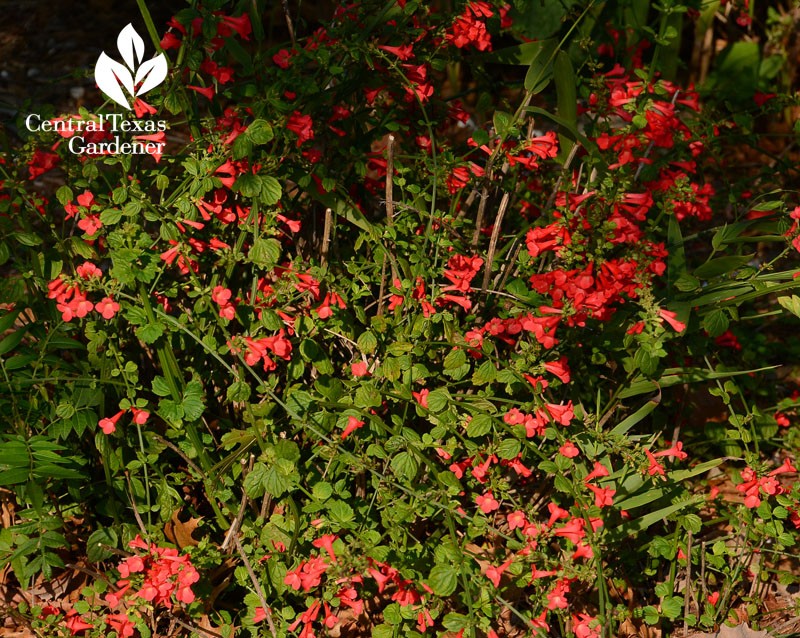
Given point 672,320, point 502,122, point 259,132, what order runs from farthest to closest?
point 502,122, point 672,320, point 259,132

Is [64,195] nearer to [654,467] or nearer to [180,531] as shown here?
[180,531]

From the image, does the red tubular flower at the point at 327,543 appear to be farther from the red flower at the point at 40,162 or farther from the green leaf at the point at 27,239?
the red flower at the point at 40,162

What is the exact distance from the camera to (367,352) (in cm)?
200

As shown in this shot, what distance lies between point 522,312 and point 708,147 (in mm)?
844

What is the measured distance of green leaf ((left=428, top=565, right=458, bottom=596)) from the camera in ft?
6.00

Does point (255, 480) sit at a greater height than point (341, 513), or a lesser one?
greater

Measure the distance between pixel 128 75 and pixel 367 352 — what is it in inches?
38.2

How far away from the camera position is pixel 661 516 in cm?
221

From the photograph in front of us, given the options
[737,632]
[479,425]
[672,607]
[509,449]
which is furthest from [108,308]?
[737,632]

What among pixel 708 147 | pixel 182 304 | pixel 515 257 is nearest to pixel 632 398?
pixel 515 257

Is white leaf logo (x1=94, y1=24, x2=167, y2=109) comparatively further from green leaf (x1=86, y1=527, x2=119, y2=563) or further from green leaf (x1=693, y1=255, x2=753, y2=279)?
green leaf (x1=693, y1=255, x2=753, y2=279)

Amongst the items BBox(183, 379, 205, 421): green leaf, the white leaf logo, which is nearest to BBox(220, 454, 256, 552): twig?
BBox(183, 379, 205, 421): green leaf

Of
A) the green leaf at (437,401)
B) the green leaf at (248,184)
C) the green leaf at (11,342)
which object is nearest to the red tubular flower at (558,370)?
the green leaf at (437,401)

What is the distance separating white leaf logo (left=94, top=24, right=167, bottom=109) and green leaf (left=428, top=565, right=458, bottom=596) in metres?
1.39
